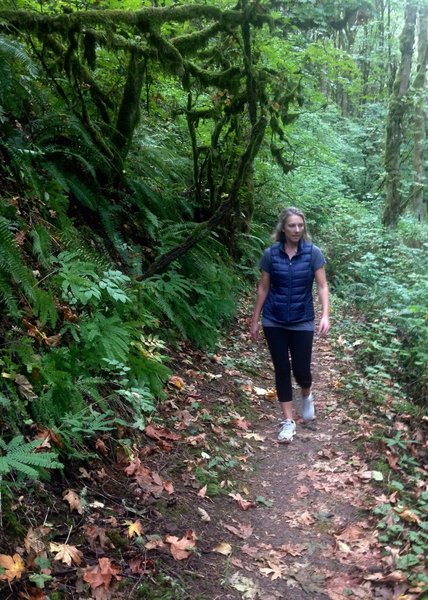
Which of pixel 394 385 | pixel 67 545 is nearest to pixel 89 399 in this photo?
pixel 67 545

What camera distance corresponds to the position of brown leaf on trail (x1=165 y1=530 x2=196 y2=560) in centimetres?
350

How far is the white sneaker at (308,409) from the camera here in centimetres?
611

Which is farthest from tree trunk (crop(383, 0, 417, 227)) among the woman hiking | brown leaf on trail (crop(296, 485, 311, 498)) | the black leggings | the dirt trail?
brown leaf on trail (crop(296, 485, 311, 498))

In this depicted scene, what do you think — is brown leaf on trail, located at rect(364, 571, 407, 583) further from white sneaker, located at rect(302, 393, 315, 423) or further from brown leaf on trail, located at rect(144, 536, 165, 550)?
white sneaker, located at rect(302, 393, 315, 423)

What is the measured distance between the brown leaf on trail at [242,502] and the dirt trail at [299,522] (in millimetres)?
35

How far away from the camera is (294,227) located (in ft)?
18.1

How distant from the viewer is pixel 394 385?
7129mm

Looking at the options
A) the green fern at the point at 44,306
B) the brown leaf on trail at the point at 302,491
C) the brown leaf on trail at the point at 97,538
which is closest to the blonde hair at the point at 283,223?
the brown leaf on trail at the point at 302,491

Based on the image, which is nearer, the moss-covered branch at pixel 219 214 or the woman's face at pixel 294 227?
the woman's face at pixel 294 227

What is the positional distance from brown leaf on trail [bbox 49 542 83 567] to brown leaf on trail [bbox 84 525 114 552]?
0.15 metres

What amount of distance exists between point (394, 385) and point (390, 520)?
3200mm

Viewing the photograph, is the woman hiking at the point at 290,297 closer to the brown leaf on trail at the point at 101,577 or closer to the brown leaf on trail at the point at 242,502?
the brown leaf on trail at the point at 242,502

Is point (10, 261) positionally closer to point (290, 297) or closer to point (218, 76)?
point (290, 297)

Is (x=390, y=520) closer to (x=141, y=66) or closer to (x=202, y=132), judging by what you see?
(x=141, y=66)
